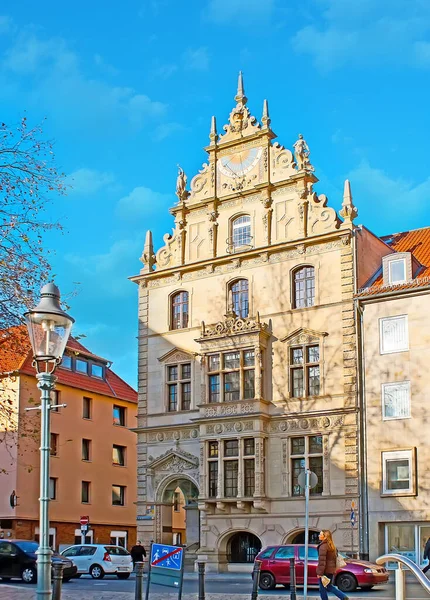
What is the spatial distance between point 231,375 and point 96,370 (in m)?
19.0

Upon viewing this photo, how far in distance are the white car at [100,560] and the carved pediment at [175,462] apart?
504cm

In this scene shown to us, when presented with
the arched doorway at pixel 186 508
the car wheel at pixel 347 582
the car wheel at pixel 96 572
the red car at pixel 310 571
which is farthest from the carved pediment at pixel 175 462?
the car wheel at pixel 347 582

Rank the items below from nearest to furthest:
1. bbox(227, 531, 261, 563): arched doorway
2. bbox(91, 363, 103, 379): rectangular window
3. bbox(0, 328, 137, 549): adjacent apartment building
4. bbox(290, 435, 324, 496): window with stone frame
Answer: bbox(290, 435, 324, 496): window with stone frame
bbox(227, 531, 261, 563): arched doorway
bbox(0, 328, 137, 549): adjacent apartment building
bbox(91, 363, 103, 379): rectangular window

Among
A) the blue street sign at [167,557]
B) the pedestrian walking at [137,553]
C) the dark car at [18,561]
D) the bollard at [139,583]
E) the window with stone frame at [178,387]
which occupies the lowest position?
the pedestrian walking at [137,553]

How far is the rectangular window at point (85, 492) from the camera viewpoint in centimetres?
5414

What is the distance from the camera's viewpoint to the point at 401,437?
36781mm

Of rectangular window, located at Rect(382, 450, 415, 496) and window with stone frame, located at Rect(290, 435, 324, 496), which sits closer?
rectangular window, located at Rect(382, 450, 415, 496)

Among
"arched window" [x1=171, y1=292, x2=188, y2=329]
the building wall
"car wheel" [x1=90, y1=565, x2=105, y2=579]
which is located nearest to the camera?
the building wall

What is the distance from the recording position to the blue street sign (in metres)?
20.3

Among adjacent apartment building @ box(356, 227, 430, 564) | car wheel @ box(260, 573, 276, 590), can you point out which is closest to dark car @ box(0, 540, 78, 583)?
car wheel @ box(260, 573, 276, 590)

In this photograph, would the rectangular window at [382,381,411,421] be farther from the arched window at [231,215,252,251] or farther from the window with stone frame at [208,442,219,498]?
the arched window at [231,215,252,251]

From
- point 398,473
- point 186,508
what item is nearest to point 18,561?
point 186,508

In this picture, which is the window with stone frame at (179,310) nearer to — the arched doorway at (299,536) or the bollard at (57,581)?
the arched doorway at (299,536)

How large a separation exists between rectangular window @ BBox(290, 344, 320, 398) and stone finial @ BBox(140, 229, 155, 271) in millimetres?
9670
